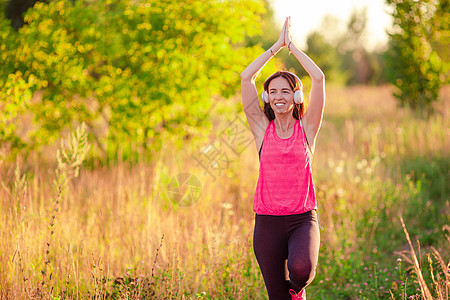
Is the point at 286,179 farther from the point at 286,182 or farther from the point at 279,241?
the point at 279,241

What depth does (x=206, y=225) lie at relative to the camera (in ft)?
12.0

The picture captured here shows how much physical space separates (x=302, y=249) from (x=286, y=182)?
0.40 m

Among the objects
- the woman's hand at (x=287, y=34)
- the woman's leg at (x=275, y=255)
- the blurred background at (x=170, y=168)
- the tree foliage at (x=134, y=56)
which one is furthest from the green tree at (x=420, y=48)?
the woman's leg at (x=275, y=255)

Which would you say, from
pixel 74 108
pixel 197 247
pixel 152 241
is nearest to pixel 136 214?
pixel 152 241

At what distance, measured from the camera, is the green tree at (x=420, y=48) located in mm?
8805

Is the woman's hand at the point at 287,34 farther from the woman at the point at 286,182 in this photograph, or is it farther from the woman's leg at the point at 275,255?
the woman's leg at the point at 275,255

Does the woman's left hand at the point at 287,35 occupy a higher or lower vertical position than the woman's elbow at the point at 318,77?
higher

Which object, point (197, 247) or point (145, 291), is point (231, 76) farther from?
point (145, 291)

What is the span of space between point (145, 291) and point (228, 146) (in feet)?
10.4

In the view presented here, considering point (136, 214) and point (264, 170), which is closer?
point (264, 170)

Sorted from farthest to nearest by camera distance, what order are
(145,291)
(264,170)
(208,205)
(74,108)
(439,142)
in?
(439,142), (74,108), (208,205), (145,291), (264,170)

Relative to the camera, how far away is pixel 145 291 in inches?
117

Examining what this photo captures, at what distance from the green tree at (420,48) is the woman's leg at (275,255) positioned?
8052 millimetres

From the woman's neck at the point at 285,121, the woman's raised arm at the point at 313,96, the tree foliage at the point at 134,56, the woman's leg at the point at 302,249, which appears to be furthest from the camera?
the tree foliage at the point at 134,56
